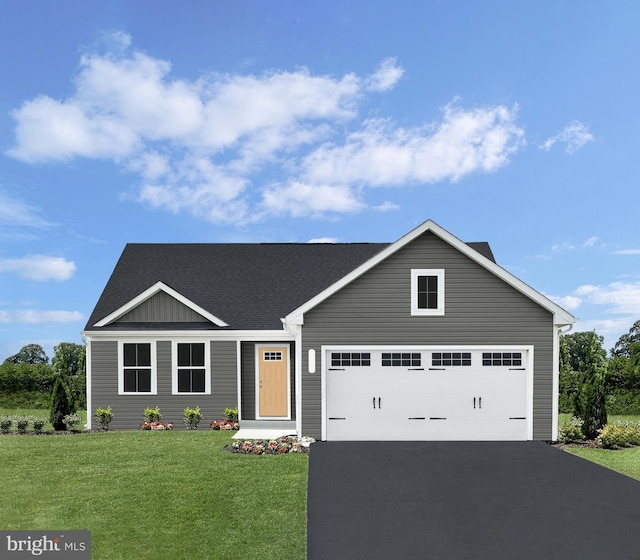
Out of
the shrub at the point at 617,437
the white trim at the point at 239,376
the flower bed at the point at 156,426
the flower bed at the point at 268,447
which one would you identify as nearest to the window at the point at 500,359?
the shrub at the point at 617,437

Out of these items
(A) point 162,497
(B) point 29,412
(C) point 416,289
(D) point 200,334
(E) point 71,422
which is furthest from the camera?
(B) point 29,412

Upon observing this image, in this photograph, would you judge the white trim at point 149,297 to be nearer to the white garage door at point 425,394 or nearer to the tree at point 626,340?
the white garage door at point 425,394

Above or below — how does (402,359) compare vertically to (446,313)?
below

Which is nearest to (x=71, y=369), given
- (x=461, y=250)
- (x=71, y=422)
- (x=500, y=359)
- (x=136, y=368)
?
(x=71, y=422)

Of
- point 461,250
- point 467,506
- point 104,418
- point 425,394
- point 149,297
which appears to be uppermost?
point 461,250

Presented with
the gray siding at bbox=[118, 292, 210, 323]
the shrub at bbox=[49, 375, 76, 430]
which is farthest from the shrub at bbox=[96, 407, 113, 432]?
the gray siding at bbox=[118, 292, 210, 323]

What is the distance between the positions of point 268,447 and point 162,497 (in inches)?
168

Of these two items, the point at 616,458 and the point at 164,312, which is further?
the point at 164,312

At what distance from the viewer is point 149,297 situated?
60.0ft

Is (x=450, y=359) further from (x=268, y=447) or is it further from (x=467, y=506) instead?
(x=467, y=506)

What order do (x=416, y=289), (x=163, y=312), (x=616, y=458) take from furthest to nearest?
(x=163, y=312)
(x=416, y=289)
(x=616, y=458)

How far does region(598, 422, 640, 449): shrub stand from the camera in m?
15.0

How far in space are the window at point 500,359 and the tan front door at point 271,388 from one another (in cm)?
666

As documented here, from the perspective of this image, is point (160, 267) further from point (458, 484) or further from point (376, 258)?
point (458, 484)
